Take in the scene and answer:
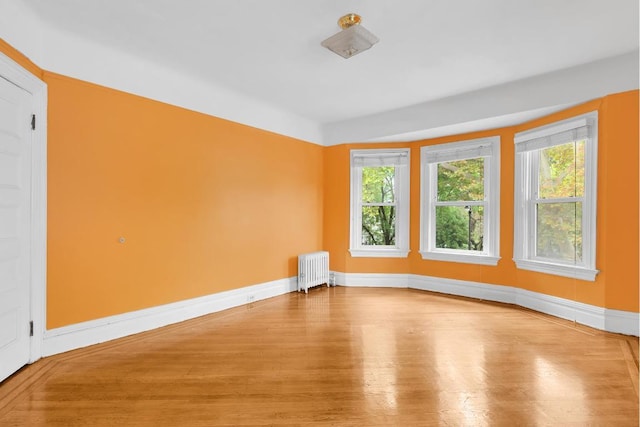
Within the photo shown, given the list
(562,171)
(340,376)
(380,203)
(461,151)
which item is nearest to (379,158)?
(380,203)

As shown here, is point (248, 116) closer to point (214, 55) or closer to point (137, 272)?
point (214, 55)

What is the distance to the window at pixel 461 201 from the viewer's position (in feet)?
14.1

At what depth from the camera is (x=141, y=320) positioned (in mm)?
3082

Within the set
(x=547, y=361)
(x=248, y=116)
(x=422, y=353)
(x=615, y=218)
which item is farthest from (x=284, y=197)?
(x=615, y=218)

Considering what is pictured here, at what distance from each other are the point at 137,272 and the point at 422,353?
9.22 feet

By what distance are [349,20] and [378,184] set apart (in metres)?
3.06

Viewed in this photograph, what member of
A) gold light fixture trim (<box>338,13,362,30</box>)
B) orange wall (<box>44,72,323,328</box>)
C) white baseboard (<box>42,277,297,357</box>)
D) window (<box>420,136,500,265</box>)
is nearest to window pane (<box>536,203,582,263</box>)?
window (<box>420,136,500,265</box>)

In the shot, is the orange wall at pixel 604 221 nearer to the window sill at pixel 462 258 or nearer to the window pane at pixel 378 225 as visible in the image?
the window sill at pixel 462 258

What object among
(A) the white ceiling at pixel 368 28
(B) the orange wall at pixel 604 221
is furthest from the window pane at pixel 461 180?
(A) the white ceiling at pixel 368 28

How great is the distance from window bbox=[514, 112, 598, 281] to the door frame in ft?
16.6

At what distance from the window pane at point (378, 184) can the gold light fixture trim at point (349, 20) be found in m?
2.91

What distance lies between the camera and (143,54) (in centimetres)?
295

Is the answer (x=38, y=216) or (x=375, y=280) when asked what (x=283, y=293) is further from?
(x=38, y=216)

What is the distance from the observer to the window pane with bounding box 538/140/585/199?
3447 millimetres
